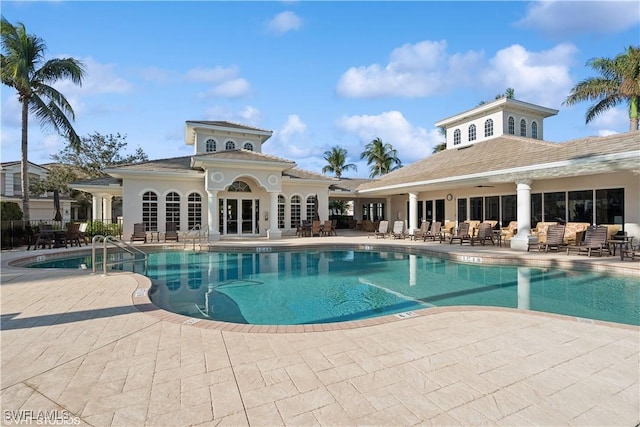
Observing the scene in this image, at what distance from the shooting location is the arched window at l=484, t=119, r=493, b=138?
837 inches

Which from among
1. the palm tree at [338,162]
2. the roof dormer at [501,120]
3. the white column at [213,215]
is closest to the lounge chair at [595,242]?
the roof dormer at [501,120]

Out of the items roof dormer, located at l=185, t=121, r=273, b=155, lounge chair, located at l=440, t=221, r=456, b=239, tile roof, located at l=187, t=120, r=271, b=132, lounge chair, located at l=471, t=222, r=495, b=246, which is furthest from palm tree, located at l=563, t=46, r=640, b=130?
tile roof, located at l=187, t=120, r=271, b=132

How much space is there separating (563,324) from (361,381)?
11.4ft

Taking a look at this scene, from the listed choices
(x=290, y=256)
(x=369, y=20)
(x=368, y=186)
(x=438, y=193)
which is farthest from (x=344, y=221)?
(x=369, y=20)

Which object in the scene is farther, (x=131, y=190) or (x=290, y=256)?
(x=131, y=190)

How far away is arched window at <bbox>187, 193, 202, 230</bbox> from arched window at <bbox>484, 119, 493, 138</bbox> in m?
A: 18.1

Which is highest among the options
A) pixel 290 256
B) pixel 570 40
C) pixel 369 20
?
pixel 369 20

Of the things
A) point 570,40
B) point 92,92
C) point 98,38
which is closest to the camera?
point 98,38

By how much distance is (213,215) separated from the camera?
1828 centimetres

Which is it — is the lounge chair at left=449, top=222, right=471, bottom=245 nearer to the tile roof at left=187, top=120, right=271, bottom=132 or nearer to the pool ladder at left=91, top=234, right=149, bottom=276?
the pool ladder at left=91, top=234, right=149, bottom=276

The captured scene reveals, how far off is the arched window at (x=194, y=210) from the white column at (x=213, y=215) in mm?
1582

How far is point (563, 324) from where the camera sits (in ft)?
15.7

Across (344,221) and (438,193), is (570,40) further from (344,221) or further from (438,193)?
(344,221)

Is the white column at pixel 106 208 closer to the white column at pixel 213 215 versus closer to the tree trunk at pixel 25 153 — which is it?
the tree trunk at pixel 25 153
